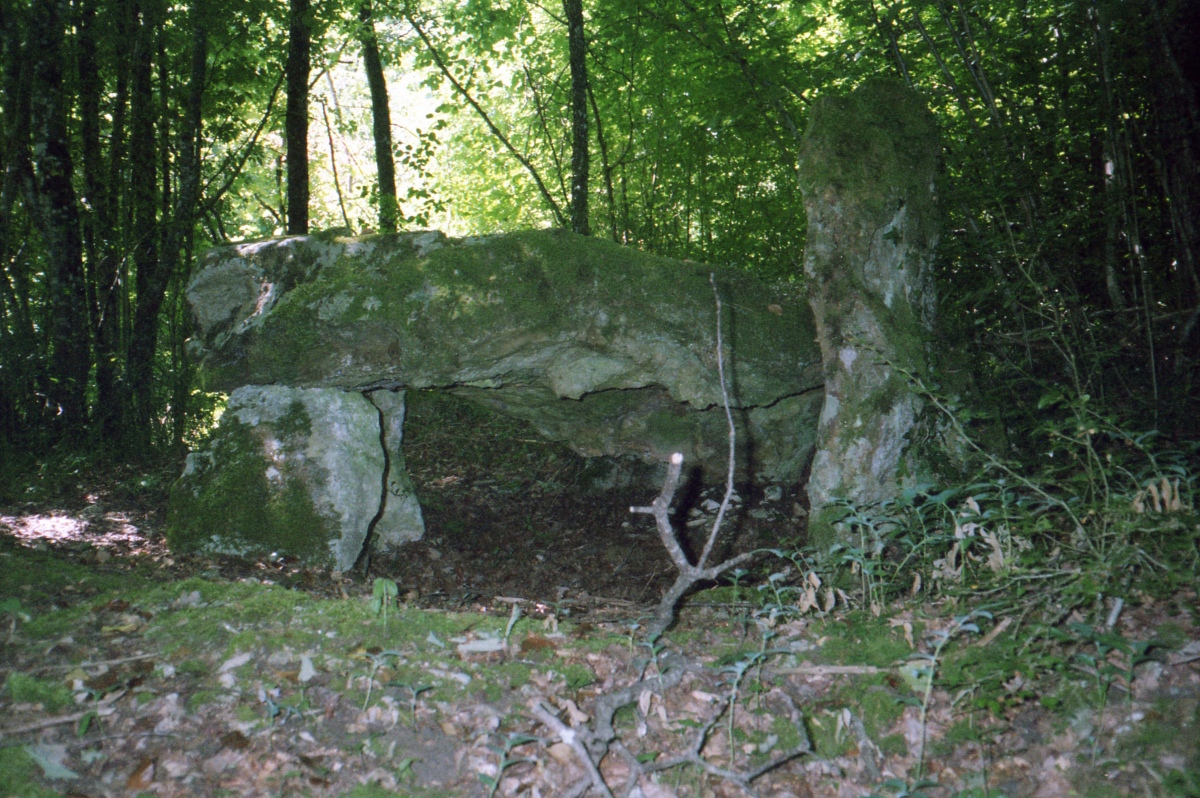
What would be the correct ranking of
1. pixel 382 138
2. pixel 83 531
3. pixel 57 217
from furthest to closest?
pixel 382 138
pixel 57 217
pixel 83 531

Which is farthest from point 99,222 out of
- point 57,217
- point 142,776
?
point 142,776

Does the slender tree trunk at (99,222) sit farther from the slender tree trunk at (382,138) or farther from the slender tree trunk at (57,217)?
the slender tree trunk at (382,138)

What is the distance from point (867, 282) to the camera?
4.43m

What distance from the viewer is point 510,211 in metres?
12.5

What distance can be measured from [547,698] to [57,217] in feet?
22.7

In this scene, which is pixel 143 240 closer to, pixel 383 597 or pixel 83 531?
pixel 83 531

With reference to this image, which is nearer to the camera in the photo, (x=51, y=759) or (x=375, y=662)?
(x=51, y=759)

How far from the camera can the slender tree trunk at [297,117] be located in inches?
320

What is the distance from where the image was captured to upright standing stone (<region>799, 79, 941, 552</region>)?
14.3ft

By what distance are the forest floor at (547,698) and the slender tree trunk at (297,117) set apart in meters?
5.51

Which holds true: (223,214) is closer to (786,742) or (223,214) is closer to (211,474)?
(211,474)

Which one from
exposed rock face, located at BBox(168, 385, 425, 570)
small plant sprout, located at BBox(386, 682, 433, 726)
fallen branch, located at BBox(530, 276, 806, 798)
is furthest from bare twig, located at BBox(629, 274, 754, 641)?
exposed rock face, located at BBox(168, 385, 425, 570)

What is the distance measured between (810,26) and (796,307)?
276 cm

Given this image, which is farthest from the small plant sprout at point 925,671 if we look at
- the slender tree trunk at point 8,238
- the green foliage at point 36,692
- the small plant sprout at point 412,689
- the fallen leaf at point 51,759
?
the slender tree trunk at point 8,238
